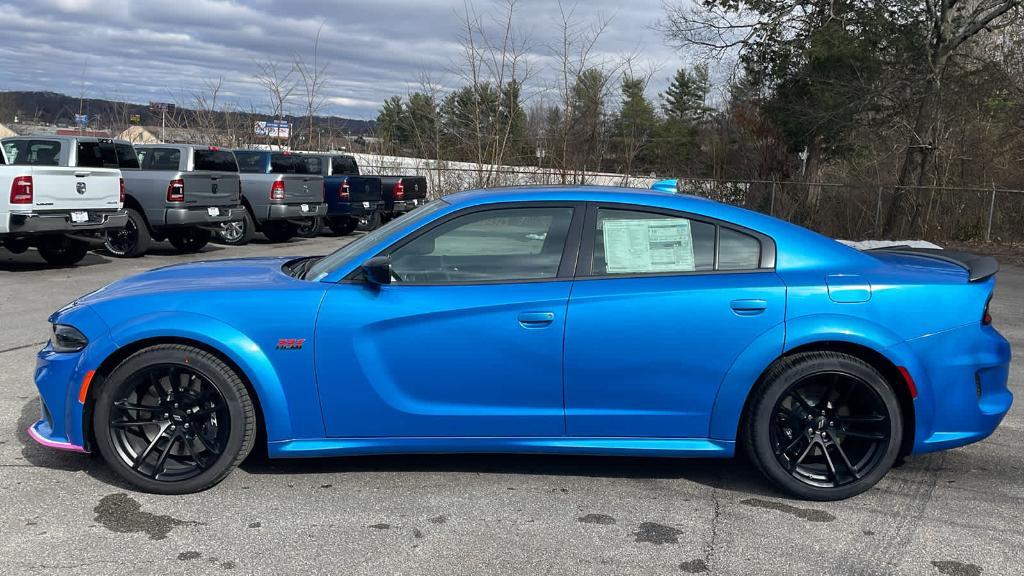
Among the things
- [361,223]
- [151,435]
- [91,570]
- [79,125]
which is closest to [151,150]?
[361,223]

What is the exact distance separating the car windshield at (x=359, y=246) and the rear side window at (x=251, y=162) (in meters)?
13.9

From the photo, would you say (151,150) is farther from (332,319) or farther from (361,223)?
(332,319)

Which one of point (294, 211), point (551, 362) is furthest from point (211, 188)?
point (551, 362)

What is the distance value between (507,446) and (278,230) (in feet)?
49.4

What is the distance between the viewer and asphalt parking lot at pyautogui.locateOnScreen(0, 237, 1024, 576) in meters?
3.54

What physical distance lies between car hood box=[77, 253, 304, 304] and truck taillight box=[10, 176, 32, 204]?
7.93 metres

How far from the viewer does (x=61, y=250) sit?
1334 cm

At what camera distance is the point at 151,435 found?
4234 mm

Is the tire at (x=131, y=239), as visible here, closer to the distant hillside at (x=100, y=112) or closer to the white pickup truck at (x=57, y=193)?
the white pickup truck at (x=57, y=193)

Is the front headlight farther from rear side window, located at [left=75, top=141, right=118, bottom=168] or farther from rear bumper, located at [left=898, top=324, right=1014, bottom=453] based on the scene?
rear side window, located at [left=75, top=141, right=118, bottom=168]

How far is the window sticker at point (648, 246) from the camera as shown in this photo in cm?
428

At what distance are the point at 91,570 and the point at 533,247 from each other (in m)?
2.41

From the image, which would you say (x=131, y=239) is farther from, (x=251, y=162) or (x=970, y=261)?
(x=970, y=261)

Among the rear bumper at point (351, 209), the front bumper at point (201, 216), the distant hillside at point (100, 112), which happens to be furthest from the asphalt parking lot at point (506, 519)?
the distant hillside at point (100, 112)
